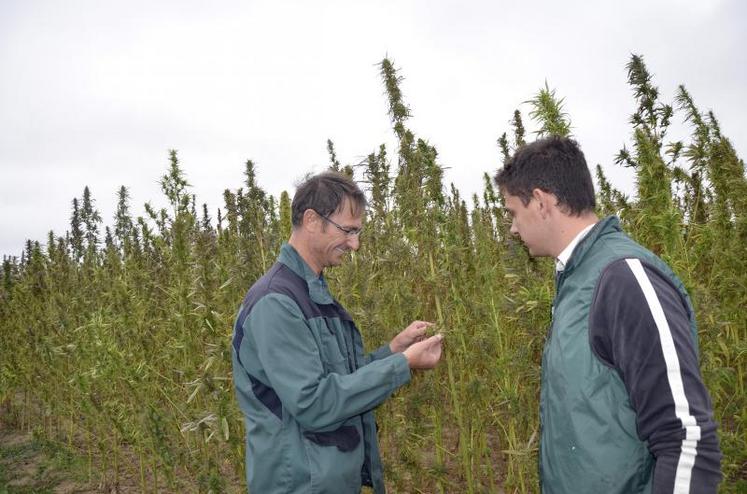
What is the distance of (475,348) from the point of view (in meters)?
3.79

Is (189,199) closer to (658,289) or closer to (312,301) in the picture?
(312,301)

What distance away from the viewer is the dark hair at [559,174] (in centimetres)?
191

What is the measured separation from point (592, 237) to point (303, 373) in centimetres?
111

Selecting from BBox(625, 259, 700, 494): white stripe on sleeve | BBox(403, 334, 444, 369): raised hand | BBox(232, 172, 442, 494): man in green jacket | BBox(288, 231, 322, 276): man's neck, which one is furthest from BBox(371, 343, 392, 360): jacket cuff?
BBox(625, 259, 700, 494): white stripe on sleeve

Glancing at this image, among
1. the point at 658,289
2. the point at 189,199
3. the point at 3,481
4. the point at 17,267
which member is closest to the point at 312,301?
the point at 658,289

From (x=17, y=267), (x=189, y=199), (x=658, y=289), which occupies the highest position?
(x=17, y=267)

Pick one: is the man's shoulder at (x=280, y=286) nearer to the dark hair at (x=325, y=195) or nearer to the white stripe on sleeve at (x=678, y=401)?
the dark hair at (x=325, y=195)

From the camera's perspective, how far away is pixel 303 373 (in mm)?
2078

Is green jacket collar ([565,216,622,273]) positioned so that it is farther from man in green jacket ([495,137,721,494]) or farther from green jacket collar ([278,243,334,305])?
green jacket collar ([278,243,334,305])

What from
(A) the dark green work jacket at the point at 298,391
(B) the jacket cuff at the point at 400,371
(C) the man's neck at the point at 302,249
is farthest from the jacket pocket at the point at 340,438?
(C) the man's neck at the point at 302,249

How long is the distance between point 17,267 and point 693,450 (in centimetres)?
1244

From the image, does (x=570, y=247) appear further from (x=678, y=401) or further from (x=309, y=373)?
(x=309, y=373)

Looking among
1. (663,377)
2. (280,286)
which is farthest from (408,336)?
(663,377)

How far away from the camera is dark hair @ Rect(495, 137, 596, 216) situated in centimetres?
191
